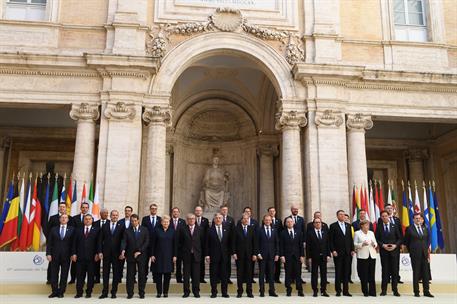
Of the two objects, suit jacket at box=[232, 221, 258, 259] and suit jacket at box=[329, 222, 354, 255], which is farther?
suit jacket at box=[329, 222, 354, 255]

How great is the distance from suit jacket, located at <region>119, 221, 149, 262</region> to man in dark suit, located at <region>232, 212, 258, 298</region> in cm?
151

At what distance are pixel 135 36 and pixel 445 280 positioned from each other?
9076 mm

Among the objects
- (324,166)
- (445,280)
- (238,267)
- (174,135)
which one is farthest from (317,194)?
(174,135)

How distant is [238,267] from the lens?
845cm

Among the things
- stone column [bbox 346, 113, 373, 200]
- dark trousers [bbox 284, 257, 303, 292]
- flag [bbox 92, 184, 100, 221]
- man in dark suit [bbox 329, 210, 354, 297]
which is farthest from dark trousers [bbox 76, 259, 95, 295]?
stone column [bbox 346, 113, 373, 200]

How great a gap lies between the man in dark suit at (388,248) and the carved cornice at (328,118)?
3873 millimetres

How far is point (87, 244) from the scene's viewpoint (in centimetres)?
822

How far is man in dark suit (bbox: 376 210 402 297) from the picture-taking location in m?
8.66

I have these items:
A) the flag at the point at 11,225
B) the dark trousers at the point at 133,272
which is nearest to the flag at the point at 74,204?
the flag at the point at 11,225

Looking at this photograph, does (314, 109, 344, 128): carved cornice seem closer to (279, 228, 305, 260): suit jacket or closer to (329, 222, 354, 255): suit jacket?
(329, 222, 354, 255): suit jacket

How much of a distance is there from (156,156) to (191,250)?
3.95 meters

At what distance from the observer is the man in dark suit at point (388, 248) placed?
8664 millimetres

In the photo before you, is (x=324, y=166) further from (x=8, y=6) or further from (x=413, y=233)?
(x=8, y=6)

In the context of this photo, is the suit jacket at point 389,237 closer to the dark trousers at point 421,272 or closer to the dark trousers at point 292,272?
the dark trousers at point 421,272
